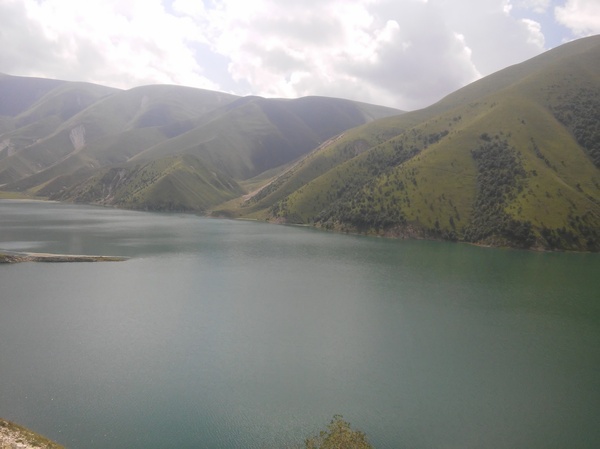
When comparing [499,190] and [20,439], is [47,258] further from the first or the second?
→ [499,190]

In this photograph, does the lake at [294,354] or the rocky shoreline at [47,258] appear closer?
the lake at [294,354]

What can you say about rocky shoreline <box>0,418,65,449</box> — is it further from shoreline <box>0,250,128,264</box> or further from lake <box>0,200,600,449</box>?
shoreline <box>0,250,128,264</box>

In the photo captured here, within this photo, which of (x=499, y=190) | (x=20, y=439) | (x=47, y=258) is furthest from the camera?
(x=499, y=190)

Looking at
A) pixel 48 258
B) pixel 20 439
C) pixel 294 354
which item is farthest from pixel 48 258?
pixel 20 439

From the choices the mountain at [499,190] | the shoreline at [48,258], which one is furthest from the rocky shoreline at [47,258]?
the mountain at [499,190]

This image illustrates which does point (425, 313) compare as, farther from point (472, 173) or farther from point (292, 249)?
point (472, 173)

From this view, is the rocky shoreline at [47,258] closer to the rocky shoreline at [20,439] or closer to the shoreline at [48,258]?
the shoreline at [48,258]
